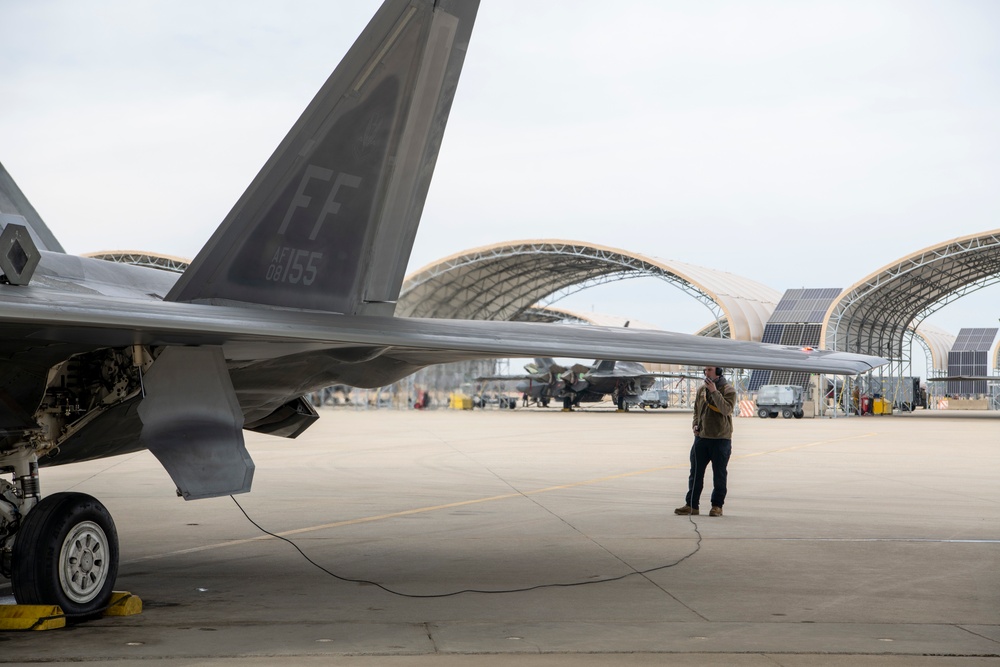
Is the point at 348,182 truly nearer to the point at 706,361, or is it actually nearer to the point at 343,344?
the point at 343,344

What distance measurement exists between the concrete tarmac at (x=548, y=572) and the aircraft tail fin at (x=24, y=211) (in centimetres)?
278

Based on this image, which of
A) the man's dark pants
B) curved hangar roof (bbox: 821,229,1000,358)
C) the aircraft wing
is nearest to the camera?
the aircraft wing

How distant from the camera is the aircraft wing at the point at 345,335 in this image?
484 centimetres

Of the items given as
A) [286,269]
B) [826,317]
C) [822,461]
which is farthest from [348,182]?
[826,317]

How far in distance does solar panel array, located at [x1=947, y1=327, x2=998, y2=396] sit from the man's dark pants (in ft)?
291

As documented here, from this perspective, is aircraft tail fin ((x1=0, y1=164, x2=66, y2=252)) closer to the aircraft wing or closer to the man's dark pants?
the aircraft wing

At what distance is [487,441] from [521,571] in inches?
710

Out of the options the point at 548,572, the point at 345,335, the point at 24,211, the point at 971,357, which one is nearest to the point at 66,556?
the point at 345,335

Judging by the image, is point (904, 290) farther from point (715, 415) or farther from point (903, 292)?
point (715, 415)

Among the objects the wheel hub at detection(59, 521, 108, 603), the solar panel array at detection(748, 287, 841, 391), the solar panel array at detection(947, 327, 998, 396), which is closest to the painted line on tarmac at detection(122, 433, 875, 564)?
the wheel hub at detection(59, 521, 108, 603)

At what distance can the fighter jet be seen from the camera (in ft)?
17.8

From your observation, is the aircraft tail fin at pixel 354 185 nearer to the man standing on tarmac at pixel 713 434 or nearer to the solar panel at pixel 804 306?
the man standing on tarmac at pixel 713 434

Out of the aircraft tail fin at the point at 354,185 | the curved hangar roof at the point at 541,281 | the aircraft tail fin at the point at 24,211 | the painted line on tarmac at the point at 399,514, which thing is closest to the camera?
the aircraft tail fin at the point at 354,185

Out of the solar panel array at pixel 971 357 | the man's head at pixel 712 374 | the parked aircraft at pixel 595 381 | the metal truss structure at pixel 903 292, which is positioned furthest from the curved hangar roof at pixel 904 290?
the man's head at pixel 712 374
